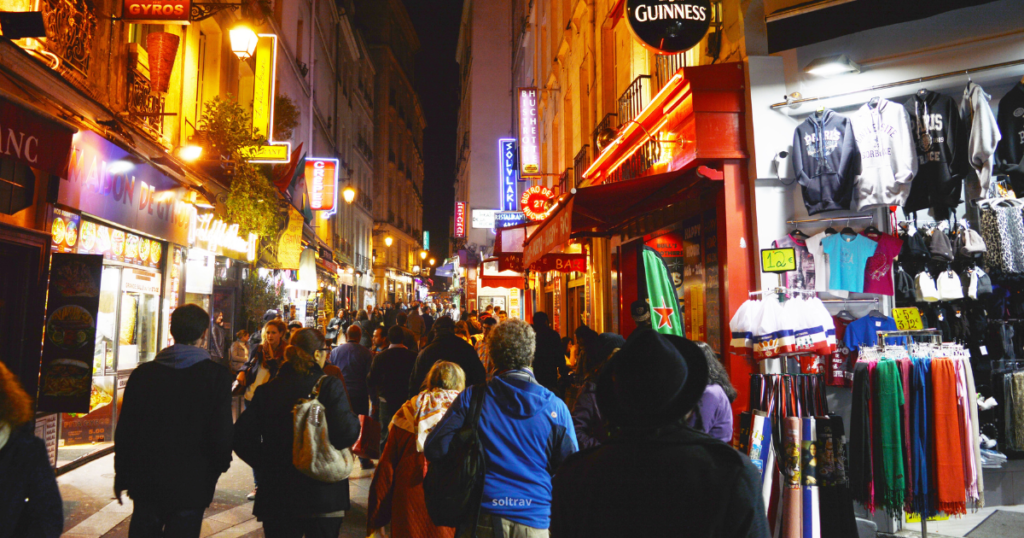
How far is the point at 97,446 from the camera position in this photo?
8328mm

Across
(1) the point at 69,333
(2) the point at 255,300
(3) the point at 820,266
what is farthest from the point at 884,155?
(2) the point at 255,300

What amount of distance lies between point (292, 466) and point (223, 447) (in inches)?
16.8

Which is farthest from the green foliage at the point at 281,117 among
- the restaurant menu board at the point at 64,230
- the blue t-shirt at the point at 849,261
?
the blue t-shirt at the point at 849,261

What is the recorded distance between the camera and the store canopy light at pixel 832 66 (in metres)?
5.87

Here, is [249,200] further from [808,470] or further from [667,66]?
[808,470]

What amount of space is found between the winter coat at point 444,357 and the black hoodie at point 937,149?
438cm

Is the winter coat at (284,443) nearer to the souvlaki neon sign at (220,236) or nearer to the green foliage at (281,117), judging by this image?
the souvlaki neon sign at (220,236)

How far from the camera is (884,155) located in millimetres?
5480

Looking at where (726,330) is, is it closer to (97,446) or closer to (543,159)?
(97,446)

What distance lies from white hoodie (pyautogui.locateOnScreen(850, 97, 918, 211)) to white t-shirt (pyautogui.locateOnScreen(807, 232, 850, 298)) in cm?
53

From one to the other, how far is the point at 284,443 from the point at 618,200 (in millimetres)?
5404

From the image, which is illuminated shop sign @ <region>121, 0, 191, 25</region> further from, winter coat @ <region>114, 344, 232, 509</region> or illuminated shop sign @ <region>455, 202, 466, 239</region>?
illuminated shop sign @ <region>455, 202, 466, 239</region>

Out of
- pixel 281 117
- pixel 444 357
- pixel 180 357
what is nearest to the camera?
pixel 180 357

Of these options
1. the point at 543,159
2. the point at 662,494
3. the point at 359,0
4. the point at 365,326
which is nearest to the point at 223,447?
the point at 662,494
